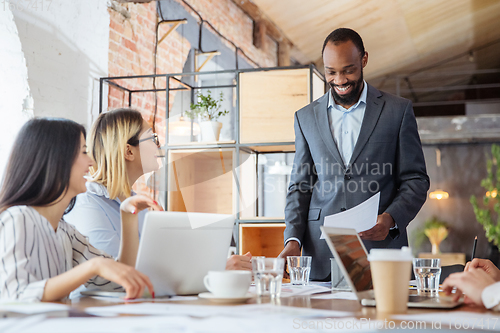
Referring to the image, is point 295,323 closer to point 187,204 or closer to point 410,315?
point 410,315

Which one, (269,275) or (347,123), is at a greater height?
(347,123)

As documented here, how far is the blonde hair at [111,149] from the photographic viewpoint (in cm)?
174

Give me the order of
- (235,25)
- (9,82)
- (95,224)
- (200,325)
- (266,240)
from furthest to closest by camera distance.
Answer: (235,25) < (266,240) < (9,82) < (95,224) < (200,325)

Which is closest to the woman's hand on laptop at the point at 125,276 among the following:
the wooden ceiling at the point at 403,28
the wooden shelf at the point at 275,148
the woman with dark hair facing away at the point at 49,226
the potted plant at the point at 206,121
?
the woman with dark hair facing away at the point at 49,226

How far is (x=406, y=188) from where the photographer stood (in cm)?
177

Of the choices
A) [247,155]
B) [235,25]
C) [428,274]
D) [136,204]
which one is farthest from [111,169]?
[235,25]

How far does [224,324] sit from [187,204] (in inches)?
99.5

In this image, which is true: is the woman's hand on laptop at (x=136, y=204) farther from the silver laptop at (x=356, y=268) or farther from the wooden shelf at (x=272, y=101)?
the wooden shelf at (x=272, y=101)

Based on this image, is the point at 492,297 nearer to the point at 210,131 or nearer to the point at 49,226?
the point at 49,226

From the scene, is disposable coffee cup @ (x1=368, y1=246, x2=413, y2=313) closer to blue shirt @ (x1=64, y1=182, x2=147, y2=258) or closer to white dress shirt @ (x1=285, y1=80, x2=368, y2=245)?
blue shirt @ (x1=64, y1=182, x2=147, y2=258)

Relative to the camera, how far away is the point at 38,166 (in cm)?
120

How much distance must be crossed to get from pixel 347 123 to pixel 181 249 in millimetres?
1027

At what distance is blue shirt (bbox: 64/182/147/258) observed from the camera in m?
1.55

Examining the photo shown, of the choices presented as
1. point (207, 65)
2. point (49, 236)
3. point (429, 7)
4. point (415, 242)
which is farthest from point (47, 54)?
point (415, 242)
